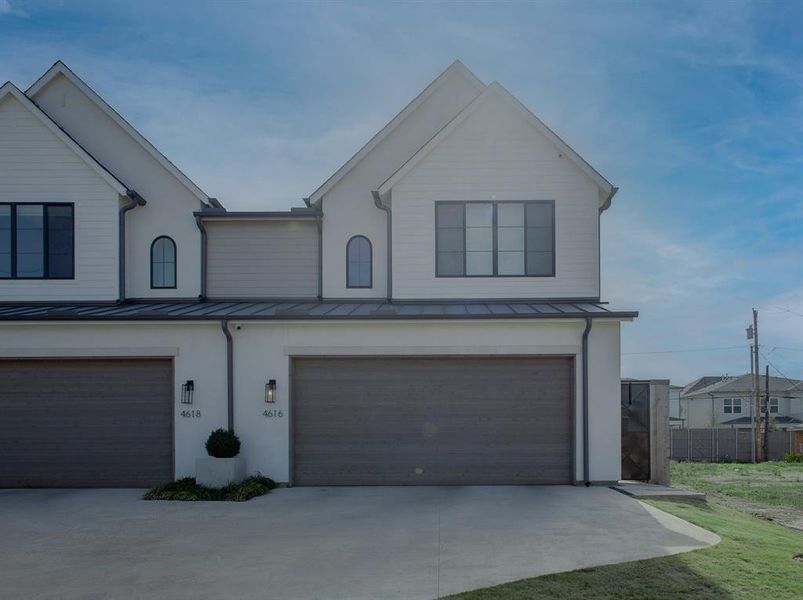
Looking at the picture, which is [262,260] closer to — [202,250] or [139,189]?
[202,250]

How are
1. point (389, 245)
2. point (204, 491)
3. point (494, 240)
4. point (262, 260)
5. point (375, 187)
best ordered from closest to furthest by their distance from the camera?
point (204, 491)
point (494, 240)
point (389, 245)
point (375, 187)
point (262, 260)

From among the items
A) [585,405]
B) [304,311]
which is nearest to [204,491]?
[304,311]

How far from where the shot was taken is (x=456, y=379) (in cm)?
1420

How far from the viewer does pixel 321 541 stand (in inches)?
370

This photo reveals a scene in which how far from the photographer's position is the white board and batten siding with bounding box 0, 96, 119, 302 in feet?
53.6

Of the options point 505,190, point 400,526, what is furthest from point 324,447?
point 505,190

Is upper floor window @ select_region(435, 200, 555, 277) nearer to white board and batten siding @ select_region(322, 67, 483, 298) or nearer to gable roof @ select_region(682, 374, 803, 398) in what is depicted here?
white board and batten siding @ select_region(322, 67, 483, 298)

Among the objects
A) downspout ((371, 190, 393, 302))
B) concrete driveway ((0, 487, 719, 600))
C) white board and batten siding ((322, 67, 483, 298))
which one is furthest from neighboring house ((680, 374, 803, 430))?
concrete driveway ((0, 487, 719, 600))

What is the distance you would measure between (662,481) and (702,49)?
9.77 m

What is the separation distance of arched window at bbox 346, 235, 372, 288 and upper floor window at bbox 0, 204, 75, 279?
21.5ft

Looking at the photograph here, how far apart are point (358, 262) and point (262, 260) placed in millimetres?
2484

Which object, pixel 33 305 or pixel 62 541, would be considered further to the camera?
pixel 33 305

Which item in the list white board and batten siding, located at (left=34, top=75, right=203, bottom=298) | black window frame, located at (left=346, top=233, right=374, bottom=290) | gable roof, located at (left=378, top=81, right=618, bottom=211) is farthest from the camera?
white board and batten siding, located at (left=34, top=75, right=203, bottom=298)

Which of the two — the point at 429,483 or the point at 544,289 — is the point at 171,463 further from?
the point at 544,289
